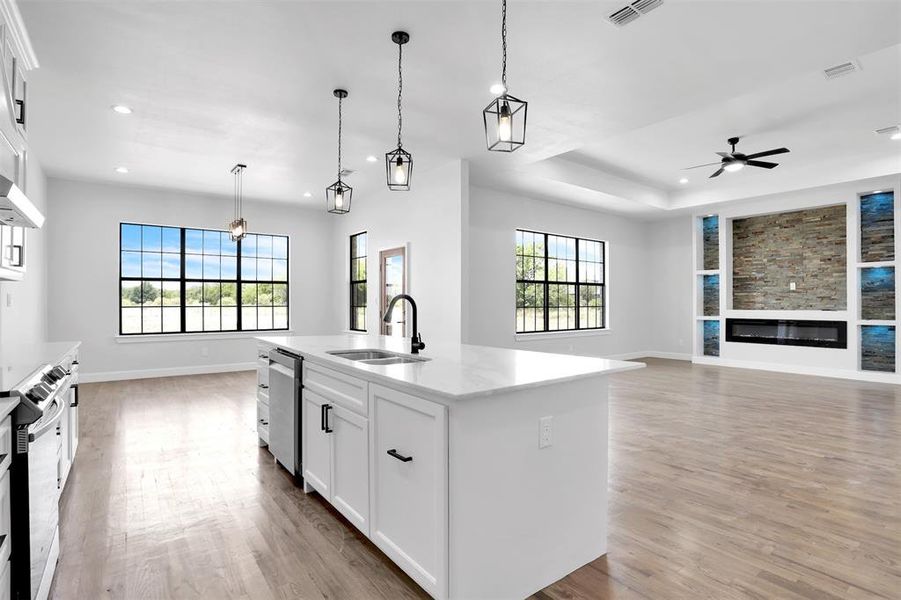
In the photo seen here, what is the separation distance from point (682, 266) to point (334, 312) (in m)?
7.09

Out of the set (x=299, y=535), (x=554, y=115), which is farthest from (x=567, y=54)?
(x=299, y=535)

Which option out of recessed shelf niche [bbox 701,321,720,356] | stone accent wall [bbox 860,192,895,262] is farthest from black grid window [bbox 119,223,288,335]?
stone accent wall [bbox 860,192,895,262]

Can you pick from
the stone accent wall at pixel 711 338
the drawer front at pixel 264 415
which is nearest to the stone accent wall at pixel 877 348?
the stone accent wall at pixel 711 338

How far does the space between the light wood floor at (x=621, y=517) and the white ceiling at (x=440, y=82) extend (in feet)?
9.56

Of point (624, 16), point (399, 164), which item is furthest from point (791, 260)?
point (399, 164)

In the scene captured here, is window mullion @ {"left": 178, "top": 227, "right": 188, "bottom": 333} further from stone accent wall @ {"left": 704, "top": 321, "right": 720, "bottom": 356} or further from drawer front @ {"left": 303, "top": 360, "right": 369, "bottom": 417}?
stone accent wall @ {"left": 704, "top": 321, "right": 720, "bottom": 356}

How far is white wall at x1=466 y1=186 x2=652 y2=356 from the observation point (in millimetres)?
7352

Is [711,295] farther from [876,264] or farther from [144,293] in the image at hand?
[144,293]

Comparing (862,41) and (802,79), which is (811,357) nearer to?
(802,79)

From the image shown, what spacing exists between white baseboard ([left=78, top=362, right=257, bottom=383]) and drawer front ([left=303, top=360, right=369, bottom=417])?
19.2 ft

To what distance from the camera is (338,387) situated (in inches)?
98.1

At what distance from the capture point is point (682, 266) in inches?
388

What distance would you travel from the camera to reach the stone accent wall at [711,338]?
9.24 m

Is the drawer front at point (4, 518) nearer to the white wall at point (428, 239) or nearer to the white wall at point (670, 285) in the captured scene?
the white wall at point (428, 239)
